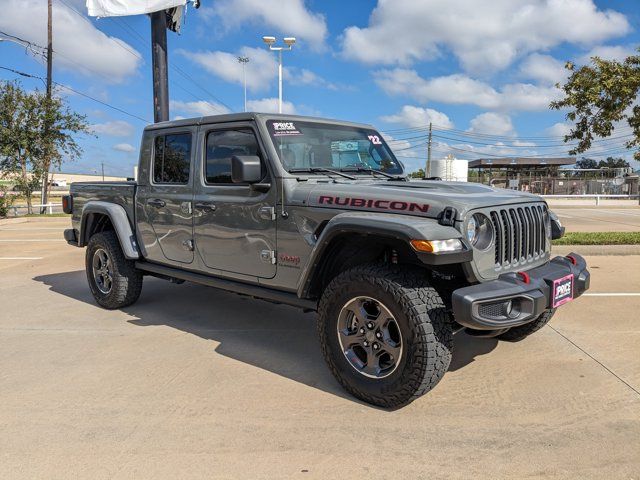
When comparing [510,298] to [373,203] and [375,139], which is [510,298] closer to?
[373,203]

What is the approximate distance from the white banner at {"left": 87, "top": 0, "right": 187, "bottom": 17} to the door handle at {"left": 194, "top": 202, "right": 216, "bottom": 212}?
959cm

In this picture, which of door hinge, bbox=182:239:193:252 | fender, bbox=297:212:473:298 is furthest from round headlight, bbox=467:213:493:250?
door hinge, bbox=182:239:193:252

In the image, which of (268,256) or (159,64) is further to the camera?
(159,64)

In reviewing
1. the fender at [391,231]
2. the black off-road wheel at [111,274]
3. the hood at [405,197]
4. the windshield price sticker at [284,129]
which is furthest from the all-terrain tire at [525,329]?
the black off-road wheel at [111,274]

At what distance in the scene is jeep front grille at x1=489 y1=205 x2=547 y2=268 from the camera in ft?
10.7

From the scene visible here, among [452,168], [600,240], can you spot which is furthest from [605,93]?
[452,168]

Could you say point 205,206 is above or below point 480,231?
above

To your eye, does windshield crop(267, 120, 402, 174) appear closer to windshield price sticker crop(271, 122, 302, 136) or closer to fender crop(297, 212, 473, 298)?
windshield price sticker crop(271, 122, 302, 136)

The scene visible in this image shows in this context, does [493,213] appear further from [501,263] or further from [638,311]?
[638,311]

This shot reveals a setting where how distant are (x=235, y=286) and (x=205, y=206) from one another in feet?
2.41

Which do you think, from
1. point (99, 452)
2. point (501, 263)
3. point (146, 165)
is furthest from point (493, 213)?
point (146, 165)

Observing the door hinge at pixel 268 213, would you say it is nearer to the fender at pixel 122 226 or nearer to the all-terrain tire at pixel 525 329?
the fender at pixel 122 226

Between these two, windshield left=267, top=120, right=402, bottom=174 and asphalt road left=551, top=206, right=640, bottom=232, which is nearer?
windshield left=267, top=120, right=402, bottom=174

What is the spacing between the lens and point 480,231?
3.21m
